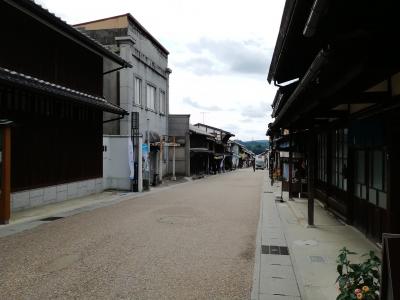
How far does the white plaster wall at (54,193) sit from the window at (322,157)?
36.9 ft

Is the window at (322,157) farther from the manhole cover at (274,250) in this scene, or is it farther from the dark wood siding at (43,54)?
the dark wood siding at (43,54)

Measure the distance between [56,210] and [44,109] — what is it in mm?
4150

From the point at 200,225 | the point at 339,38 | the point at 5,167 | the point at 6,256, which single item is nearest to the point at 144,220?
the point at 200,225

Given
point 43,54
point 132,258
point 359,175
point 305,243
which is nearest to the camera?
point 132,258

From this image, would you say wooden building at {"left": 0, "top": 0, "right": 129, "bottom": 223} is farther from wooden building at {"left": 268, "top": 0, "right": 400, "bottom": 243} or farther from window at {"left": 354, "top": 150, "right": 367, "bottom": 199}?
window at {"left": 354, "top": 150, "right": 367, "bottom": 199}

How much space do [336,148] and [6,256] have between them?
34.7 feet

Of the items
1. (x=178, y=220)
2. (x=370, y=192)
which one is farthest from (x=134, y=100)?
(x=370, y=192)

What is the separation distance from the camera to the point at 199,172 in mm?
50531

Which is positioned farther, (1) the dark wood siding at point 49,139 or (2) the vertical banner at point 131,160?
(2) the vertical banner at point 131,160

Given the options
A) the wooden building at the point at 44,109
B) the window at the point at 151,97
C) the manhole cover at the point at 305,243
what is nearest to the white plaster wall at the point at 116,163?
the wooden building at the point at 44,109

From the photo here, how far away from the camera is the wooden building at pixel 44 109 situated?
14.3 m

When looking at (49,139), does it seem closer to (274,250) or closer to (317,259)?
(274,250)

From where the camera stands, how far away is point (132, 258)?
855 centimetres

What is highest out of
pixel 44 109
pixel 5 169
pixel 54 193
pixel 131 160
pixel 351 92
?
pixel 44 109
